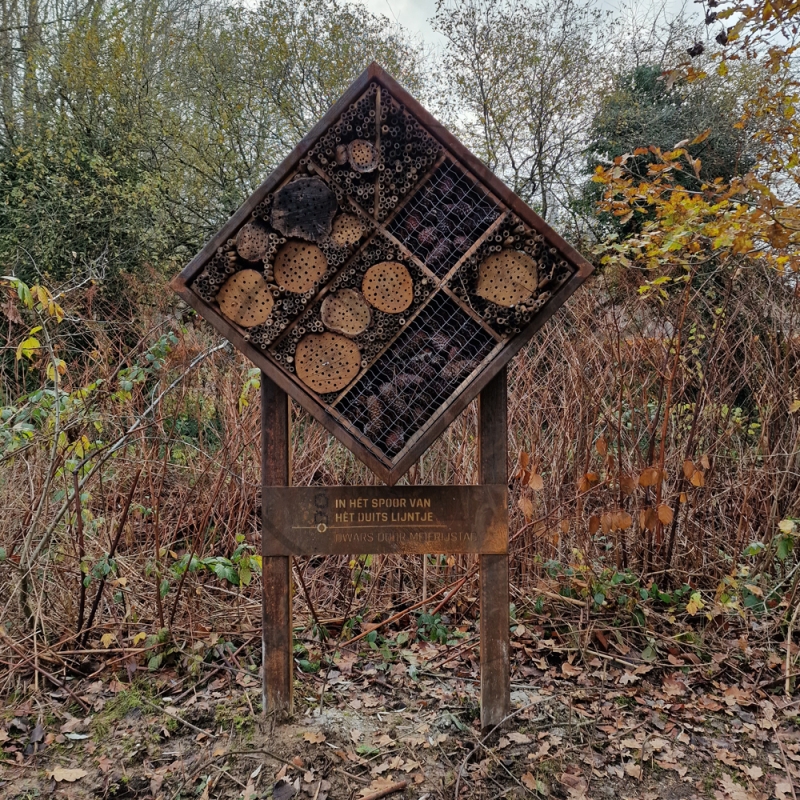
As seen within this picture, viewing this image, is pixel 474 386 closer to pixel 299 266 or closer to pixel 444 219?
pixel 444 219

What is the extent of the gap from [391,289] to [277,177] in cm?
63

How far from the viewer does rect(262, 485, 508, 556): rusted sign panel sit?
9.14ft

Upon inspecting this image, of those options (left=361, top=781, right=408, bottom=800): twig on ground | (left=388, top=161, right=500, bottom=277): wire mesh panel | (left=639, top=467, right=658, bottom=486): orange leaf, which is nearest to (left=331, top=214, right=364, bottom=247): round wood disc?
(left=388, top=161, right=500, bottom=277): wire mesh panel

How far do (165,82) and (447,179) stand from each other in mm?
10308

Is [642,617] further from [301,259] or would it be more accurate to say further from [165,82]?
[165,82]

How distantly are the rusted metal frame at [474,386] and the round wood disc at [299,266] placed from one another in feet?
2.41

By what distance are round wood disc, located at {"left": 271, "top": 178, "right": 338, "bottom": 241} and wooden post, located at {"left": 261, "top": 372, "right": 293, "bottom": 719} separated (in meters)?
0.66

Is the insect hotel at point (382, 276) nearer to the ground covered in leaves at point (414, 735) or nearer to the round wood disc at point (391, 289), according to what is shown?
the round wood disc at point (391, 289)

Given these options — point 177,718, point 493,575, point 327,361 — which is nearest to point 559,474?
point 493,575

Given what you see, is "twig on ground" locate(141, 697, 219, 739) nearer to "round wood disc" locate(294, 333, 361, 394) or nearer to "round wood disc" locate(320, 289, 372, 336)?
"round wood disc" locate(294, 333, 361, 394)

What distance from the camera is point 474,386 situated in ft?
8.32

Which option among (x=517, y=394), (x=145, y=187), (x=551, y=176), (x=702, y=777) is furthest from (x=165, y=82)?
(x=702, y=777)

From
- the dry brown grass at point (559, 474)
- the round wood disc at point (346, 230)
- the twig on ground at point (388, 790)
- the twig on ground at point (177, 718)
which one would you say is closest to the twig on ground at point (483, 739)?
the twig on ground at point (388, 790)

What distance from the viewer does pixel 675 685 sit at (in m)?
3.32
